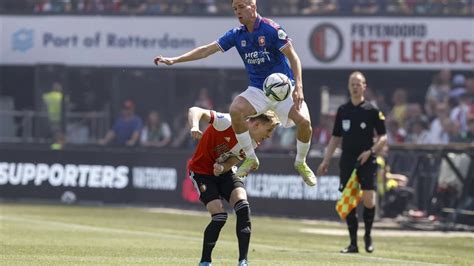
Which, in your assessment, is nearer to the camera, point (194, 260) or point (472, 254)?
point (194, 260)

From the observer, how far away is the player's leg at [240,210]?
11.9 meters

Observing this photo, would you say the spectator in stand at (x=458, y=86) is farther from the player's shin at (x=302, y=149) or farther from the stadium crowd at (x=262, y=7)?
the player's shin at (x=302, y=149)

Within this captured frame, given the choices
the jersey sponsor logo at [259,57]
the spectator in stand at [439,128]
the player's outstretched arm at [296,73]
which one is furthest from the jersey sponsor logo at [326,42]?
the player's outstretched arm at [296,73]

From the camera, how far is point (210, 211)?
40.1ft

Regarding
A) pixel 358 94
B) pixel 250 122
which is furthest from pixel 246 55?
pixel 358 94

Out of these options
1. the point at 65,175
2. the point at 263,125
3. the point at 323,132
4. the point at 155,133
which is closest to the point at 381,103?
the point at 323,132

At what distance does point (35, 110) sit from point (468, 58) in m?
10.7

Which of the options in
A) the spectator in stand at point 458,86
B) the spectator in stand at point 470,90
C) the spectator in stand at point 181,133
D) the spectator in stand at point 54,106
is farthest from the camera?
the spectator in stand at point 54,106

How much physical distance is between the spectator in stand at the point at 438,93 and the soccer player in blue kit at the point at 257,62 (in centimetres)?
1436

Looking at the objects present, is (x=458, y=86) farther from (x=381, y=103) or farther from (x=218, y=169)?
(x=218, y=169)

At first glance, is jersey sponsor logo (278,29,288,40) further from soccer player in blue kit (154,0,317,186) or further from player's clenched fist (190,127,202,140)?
player's clenched fist (190,127,202,140)

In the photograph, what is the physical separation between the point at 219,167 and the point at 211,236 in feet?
2.14

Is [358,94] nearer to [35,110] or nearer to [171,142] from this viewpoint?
[171,142]

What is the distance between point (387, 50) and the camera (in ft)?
102
